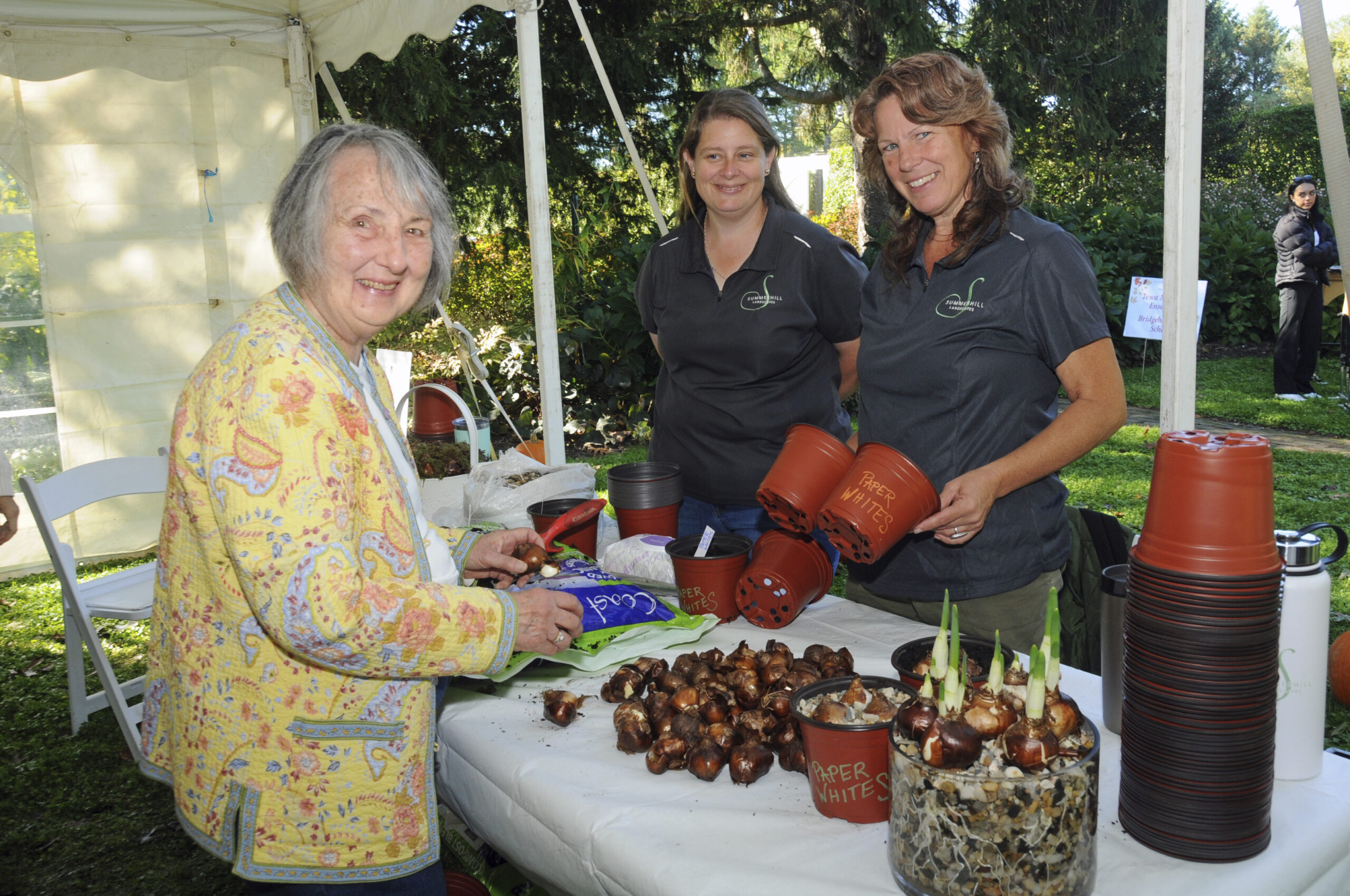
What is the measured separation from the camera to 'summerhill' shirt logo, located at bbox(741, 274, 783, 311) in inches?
99.7

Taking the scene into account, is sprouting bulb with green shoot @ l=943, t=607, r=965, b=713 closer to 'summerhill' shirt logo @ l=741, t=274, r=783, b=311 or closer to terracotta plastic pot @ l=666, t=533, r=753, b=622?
terracotta plastic pot @ l=666, t=533, r=753, b=622

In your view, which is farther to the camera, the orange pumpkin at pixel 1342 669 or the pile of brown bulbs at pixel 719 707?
the orange pumpkin at pixel 1342 669

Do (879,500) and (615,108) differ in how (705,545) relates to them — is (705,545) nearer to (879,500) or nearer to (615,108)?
(879,500)

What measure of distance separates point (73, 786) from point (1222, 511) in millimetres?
3608

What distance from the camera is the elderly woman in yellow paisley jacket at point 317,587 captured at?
1.19 m

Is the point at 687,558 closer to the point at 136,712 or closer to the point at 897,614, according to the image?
the point at 897,614

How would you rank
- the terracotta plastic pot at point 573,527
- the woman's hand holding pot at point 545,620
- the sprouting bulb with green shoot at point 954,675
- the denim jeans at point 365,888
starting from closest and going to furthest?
the sprouting bulb with green shoot at point 954,675
the denim jeans at point 365,888
the woman's hand holding pot at point 545,620
the terracotta plastic pot at point 573,527

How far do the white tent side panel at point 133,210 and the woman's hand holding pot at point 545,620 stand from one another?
4632 millimetres

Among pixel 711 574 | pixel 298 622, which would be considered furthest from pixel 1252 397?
pixel 298 622

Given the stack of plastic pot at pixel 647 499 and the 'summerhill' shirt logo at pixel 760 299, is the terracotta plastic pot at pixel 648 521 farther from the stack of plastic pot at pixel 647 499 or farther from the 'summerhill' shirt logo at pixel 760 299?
the 'summerhill' shirt logo at pixel 760 299

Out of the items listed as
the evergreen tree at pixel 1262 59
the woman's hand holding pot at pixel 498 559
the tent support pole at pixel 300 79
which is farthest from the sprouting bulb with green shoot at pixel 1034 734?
the evergreen tree at pixel 1262 59

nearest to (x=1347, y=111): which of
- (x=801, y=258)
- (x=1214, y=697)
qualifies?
(x=801, y=258)

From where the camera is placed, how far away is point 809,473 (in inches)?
67.9

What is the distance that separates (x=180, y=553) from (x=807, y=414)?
5.37ft
